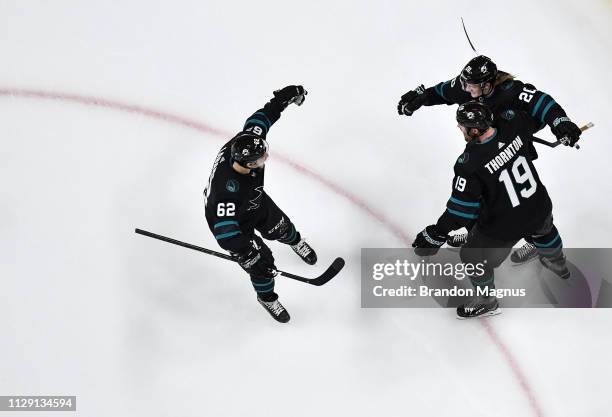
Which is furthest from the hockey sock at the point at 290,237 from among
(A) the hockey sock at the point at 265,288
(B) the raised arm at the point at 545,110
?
(B) the raised arm at the point at 545,110

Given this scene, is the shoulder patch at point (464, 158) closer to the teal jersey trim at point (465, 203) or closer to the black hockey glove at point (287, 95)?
the teal jersey trim at point (465, 203)

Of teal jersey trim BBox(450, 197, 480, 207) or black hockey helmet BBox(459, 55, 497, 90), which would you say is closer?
teal jersey trim BBox(450, 197, 480, 207)

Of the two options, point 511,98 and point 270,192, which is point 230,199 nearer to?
point 270,192

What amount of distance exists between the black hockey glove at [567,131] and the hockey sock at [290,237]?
145cm

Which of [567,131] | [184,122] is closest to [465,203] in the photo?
[567,131]

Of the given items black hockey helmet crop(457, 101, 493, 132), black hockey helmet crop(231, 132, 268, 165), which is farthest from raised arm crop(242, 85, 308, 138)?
black hockey helmet crop(457, 101, 493, 132)

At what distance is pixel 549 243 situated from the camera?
329 centimetres

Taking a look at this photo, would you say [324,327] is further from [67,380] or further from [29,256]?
[29,256]

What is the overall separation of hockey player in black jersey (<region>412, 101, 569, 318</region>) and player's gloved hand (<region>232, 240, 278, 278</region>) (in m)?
0.76

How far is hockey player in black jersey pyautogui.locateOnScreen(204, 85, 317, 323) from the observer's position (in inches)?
115

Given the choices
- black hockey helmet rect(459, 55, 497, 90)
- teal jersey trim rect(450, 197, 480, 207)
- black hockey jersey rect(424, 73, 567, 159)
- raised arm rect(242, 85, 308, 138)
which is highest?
raised arm rect(242, 85, 308, 138)

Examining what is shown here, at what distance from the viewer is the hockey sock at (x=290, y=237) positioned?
3.55 meters

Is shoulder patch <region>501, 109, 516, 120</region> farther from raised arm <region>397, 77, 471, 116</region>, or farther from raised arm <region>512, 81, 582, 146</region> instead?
raised arm <region>397, 77, 471, 116</region>

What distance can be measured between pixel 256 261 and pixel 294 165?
4.02 feet
